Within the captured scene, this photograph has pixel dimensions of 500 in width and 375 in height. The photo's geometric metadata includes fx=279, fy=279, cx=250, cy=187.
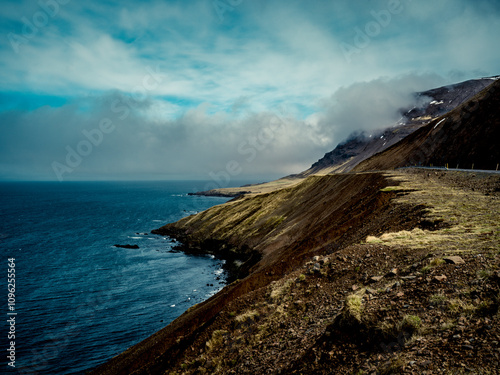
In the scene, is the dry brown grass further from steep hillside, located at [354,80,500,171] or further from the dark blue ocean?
steep hillside, located at [354,80,500,171]

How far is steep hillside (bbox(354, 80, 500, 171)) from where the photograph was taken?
→ 53.7m

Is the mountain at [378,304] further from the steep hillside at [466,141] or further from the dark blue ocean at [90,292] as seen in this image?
the steep hillside at [466,141]

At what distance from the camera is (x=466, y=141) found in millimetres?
61438

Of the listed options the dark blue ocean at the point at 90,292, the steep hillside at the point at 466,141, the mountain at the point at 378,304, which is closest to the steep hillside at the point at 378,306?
the mountain at the point at 378,304

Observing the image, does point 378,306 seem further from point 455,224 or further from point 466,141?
point 466,141

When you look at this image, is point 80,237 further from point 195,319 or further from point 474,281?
point 474,281

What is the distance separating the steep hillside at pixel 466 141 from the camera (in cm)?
5366

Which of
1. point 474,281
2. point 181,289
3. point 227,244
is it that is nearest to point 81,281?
point 181,289

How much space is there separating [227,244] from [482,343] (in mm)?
66542

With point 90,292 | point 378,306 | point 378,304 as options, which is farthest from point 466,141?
point 90,292

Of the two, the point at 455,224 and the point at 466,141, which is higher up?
the point at 466,141

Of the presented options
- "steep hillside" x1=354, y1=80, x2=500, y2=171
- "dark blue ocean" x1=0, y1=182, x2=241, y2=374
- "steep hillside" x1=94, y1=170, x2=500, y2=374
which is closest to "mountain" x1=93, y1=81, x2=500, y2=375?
"steep hillside" x1=94, y1=170, x2=500, y2=374

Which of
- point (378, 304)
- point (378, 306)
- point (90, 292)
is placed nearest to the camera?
point (378, 306)

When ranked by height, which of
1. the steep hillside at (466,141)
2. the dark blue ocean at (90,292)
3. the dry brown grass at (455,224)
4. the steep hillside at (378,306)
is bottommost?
the dark blue ocean at (90,292)
